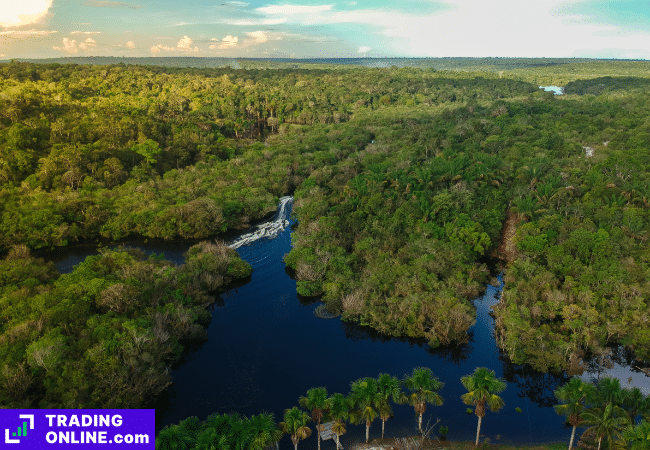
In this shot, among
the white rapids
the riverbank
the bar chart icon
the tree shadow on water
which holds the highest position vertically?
the white rapids

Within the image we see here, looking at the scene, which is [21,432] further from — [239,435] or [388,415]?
[388,415]

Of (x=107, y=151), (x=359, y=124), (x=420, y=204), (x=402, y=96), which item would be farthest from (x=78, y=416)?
(x=402, y=96)

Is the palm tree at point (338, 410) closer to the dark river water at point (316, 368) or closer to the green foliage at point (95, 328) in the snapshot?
the dark river water at point (316, 368)

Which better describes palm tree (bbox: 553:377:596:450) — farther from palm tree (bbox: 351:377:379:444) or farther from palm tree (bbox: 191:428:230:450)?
palm tree (bbox: 191:428:230:450)

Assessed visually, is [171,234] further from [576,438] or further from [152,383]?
[576,438]

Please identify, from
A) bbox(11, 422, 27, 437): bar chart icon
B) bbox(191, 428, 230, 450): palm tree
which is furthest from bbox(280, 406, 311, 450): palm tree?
bbox(11, 422, 27, 437): bar chart icon

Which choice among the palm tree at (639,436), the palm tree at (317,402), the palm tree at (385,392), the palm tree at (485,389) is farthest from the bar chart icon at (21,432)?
the palm tree at (639,436)

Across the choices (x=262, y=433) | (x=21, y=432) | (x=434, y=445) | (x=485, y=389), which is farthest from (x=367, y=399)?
(x=21, y=432)
